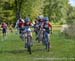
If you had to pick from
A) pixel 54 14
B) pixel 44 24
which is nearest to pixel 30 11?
pixel 54 14

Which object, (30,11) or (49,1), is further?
Answer: (49,1)

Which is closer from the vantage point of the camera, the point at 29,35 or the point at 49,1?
the point at 29,35

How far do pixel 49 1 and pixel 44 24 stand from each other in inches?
3301

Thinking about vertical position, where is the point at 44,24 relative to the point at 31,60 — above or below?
above

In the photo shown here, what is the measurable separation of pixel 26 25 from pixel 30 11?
207 ft

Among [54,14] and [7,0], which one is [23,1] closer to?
[7,0]

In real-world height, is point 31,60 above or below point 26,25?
below

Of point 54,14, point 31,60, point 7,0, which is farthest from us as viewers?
point 54,14

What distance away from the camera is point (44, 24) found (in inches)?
893

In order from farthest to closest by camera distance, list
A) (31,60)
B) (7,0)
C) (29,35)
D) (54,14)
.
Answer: (54,14), (7,0), (29,35), (31,60)

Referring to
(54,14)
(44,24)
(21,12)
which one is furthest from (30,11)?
(44,24)

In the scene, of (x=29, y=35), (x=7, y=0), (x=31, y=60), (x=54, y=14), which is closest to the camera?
(x=31, y=60)

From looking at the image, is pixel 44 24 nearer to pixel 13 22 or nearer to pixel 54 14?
pixel 13 22

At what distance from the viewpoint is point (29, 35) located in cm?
2142
